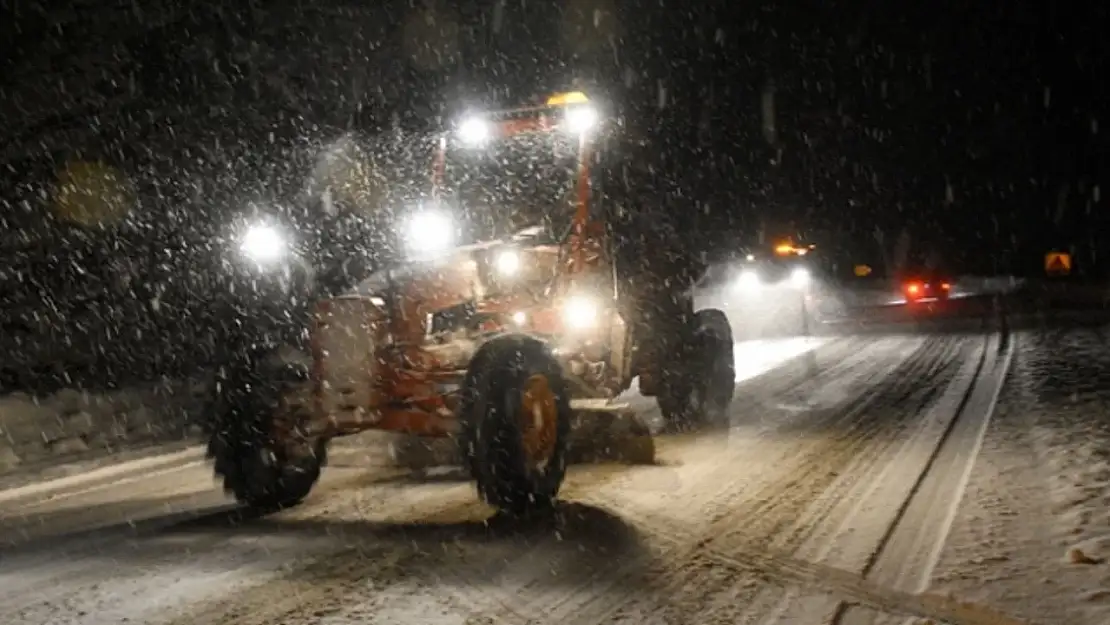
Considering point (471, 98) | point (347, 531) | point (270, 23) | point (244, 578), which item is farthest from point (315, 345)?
point (471, 98)

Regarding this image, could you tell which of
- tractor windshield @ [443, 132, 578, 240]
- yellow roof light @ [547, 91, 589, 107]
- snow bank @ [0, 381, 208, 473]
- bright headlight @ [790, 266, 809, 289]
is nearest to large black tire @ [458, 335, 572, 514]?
tractor windshield @ [443, 132, 578, 240]

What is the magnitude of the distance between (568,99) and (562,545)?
427cm

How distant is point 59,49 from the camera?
12336 millimetres

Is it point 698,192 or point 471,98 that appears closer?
point 698,192

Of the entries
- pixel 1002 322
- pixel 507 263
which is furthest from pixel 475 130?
pixel 1002 322

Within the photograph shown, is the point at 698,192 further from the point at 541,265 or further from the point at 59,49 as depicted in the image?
the point at 59,49

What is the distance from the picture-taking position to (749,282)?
82.4 ft

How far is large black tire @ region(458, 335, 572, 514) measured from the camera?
24.5 ft

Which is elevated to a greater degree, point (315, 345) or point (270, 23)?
point (270, 23)

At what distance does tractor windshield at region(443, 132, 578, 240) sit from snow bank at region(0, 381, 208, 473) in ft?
17.2

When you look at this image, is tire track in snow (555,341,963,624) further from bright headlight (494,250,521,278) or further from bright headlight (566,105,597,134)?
bright headlight (566,105,597,134)

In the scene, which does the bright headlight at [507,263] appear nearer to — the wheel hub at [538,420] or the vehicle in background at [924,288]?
the wheel hub at [538,420]

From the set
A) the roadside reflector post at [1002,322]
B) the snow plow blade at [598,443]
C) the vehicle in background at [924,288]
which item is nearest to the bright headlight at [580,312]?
the snow plow blade at [598,443]

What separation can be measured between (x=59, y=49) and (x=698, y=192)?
24.3 feet
